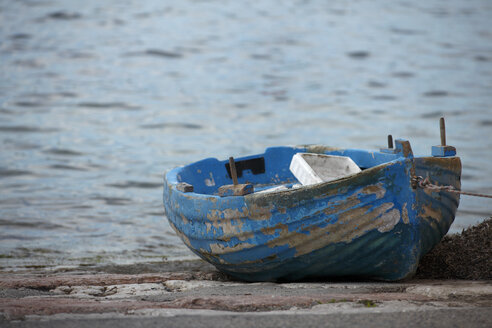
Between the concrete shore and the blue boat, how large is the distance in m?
0.15

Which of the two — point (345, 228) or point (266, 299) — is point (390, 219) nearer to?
point (345, 228)

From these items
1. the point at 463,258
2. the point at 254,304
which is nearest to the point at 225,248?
the point at 254,304

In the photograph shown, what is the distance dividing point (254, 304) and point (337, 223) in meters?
0.94

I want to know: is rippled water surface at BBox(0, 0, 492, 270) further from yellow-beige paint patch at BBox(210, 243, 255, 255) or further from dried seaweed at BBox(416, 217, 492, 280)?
dried seaweed at BBox(416, 217, 492, 280)

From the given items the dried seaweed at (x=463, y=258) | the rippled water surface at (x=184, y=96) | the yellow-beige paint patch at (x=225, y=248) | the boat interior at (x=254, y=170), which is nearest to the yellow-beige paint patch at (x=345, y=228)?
the yellow-beige paint patch at (x=225, y=248)

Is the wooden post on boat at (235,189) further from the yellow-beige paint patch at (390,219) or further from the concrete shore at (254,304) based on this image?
the yellow-beige paint patch at (390,219)

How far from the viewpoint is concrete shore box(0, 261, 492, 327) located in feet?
12.6

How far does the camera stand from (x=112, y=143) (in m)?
15.3

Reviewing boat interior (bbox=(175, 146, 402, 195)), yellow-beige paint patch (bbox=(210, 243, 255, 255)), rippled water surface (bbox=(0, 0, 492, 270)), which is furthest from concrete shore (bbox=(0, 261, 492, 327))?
rippled water surface (bbox=(0, 0, 492, 270))

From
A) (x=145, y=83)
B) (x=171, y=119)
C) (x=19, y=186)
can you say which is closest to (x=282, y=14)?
(x=145, y=83)

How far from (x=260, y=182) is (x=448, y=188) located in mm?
2624

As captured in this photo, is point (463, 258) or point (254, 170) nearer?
point (463, 258)

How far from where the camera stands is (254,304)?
4207 millimetres

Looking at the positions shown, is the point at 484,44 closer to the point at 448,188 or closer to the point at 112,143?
the point at 112,143
